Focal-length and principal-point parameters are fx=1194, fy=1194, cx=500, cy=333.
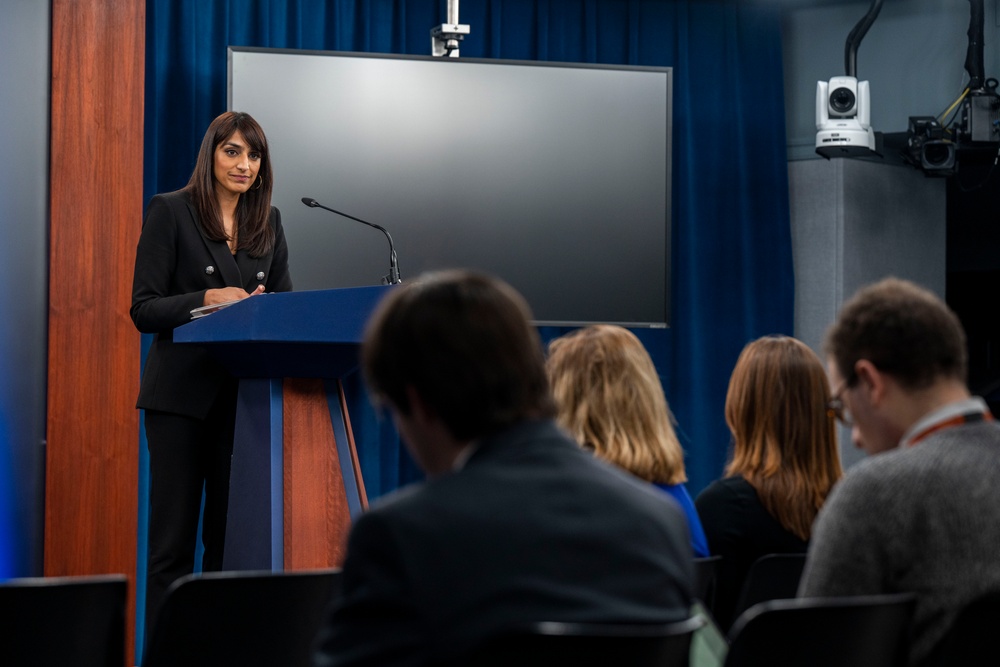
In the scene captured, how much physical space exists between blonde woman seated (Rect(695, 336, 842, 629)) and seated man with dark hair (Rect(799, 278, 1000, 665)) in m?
0.73

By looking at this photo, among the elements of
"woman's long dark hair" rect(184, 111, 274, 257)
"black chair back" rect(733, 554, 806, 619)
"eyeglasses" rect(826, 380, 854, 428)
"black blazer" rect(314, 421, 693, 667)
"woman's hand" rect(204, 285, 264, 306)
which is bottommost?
"black chair back" rect(733, 554, 806, 619)

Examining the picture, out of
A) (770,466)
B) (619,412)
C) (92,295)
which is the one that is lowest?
(770,466)

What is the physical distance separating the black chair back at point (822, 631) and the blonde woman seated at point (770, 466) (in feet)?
2.79

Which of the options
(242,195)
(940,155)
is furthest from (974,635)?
(940,155)

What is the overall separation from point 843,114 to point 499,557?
470cm

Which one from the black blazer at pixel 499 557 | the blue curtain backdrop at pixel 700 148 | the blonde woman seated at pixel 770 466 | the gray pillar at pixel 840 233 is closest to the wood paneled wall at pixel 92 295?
the blue curtain backdrop at pixel 700 148

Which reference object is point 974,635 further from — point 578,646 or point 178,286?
point 178,286

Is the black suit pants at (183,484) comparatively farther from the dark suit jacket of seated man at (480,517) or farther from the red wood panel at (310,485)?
the dark suit jacket of seated man at (480,517)

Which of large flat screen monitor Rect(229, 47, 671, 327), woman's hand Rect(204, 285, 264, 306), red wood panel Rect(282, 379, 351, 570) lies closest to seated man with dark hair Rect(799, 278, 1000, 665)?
red wood panel Rect(282, 379, 351, 570)

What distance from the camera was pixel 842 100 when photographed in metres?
5.34

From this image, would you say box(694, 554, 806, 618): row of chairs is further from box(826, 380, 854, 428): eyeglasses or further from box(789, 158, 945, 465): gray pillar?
box(789, 158, 945, 465): gray pillar

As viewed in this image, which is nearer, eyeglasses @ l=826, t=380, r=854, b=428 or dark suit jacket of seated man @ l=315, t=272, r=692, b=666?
dark suit jacket of seated man @ l=315, t=272, r=692, b=666

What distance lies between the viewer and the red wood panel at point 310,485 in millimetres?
2635

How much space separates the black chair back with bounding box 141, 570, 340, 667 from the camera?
149cm
